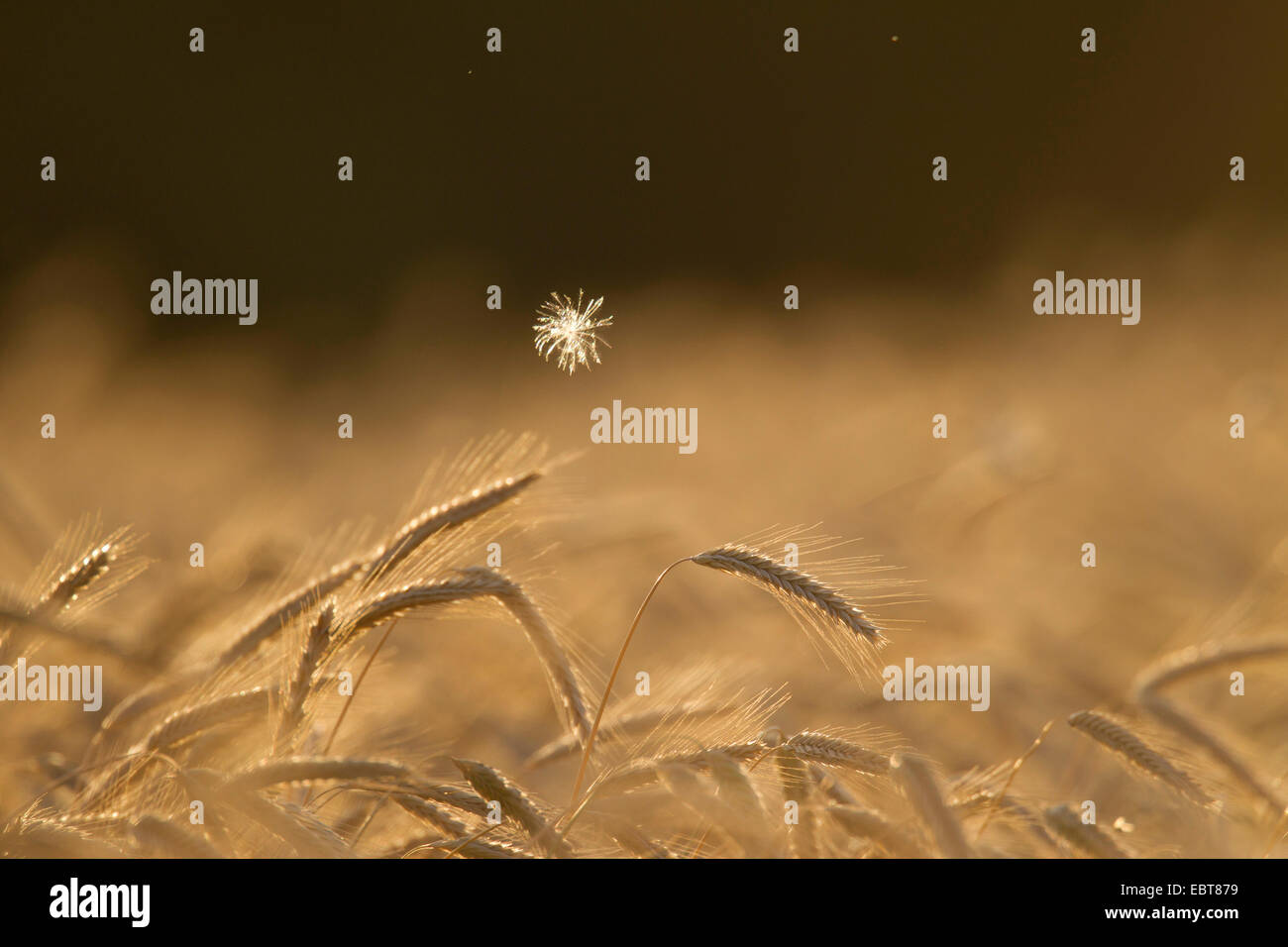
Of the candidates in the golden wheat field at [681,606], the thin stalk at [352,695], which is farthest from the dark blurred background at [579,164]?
the thin stalk at [352,695]

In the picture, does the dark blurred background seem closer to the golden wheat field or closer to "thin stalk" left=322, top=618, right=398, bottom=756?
the golden wheat field

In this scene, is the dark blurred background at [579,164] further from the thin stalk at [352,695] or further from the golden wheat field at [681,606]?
the thin stalk at [352,695]

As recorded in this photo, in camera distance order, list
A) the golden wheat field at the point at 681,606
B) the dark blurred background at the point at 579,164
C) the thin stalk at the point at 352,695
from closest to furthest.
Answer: the golden wheat field at the point at 681,606
the thin stalk at the point at 352,695
the dark blurred background at the point at 579,164

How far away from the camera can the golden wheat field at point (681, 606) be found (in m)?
1.21

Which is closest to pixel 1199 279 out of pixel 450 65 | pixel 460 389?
pixel 460 389

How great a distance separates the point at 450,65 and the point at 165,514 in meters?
10.1

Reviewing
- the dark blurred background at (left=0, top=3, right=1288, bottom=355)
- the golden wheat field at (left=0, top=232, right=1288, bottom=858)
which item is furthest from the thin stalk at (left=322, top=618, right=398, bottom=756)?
the dark blurred background at (left=0, top=3, right=1288, bottom=355)

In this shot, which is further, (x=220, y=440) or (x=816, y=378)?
(x=816, y=378)

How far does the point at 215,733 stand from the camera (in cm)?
133

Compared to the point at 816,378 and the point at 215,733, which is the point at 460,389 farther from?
the point at 215,733

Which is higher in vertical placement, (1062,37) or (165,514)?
(1062,37)

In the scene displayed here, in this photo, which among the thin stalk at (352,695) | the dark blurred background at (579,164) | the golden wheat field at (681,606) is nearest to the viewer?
the golden wheat field at (681,606)

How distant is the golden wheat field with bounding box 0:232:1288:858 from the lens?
3.98 ft

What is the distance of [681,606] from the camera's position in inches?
126
